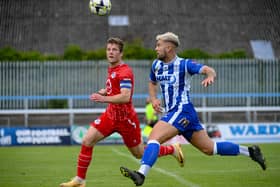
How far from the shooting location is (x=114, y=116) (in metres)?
11.7

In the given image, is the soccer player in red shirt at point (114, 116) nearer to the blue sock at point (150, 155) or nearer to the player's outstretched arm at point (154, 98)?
the player's outstretched arm at point (154, 98)

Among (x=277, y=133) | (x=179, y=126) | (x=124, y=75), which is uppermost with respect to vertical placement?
(x=124, y=75)

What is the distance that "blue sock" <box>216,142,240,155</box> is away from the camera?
11203 millimetres

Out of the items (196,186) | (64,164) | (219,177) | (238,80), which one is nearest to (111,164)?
(64,164)

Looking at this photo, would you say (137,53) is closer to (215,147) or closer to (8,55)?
(8,55)

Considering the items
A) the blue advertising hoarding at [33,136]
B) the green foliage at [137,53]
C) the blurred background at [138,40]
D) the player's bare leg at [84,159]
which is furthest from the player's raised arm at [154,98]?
the green foliage at [137,53]

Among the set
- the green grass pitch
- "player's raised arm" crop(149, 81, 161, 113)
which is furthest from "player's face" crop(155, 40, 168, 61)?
the green grass pitch

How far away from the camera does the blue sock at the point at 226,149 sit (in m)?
11.2

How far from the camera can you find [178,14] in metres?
45.3

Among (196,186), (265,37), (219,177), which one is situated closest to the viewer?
(196,186)

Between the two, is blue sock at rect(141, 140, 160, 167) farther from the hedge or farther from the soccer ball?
the hedge

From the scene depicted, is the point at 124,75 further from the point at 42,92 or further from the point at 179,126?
the point at 42,92

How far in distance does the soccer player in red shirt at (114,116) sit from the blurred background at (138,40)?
67.6ft

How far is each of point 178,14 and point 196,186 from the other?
34.1 m
